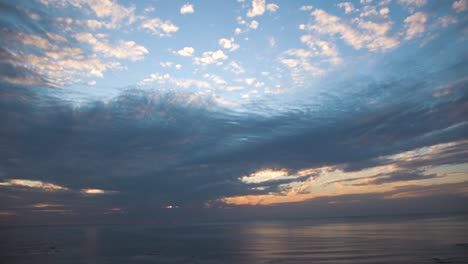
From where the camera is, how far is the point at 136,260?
65312 mm

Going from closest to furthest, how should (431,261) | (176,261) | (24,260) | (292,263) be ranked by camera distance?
1. (431,261)
2. (292,263)
3. (176,261)
4. (24,260)

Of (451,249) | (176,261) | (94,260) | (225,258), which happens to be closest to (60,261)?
(94,260)

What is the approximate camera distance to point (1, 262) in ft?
211

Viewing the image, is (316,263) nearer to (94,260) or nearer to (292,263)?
(292,263)

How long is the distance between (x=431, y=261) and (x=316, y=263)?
1922cm

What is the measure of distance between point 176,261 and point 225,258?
10.4 m

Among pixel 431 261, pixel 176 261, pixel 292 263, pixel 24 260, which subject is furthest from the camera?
pixel 24 260

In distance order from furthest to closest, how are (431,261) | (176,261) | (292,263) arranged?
(176,261) → (292,263) → (431,261)

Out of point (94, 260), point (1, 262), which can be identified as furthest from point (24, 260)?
point (94, 260)

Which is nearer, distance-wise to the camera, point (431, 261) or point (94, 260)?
point (431, 261)

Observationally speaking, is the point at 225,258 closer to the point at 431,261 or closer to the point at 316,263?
the point at 316,263

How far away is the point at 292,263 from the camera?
55938 mm

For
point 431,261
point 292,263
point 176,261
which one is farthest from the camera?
point 176,261

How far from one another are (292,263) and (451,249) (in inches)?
1405
